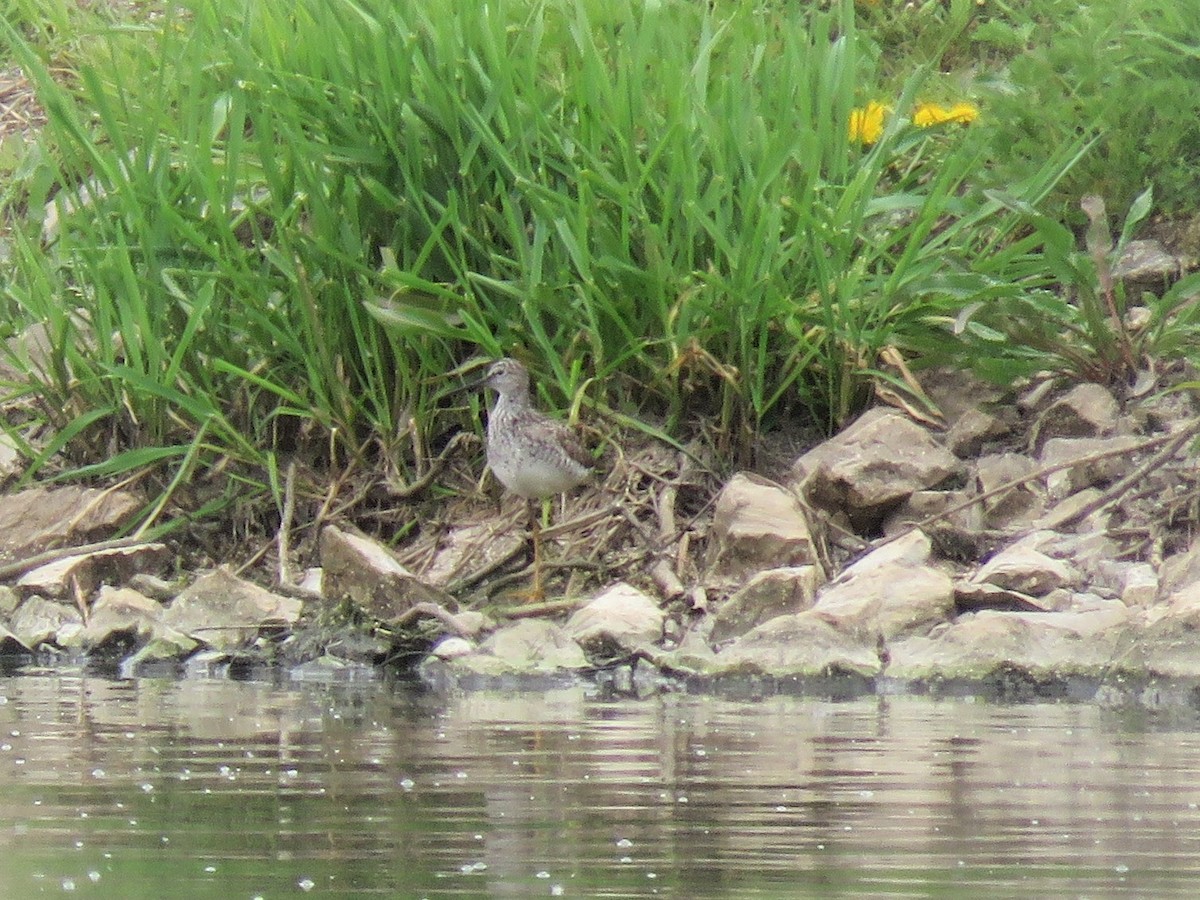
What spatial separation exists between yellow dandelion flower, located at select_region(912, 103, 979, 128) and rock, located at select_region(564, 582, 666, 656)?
2547 mm

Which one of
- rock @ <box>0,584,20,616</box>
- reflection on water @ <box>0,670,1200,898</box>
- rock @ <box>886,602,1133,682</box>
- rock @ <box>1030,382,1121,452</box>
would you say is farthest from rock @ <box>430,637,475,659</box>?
rock @ <box>1030,382,1121,452</box>

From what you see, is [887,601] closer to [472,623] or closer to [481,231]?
[472,623]

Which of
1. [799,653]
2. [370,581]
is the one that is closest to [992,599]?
[799,653]

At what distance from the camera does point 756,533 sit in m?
7.57

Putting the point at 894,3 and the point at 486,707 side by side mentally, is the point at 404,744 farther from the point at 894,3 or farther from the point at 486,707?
the point at 894,3

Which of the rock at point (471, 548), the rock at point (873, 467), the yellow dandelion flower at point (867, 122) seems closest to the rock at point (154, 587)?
the rock at point (471, 548)

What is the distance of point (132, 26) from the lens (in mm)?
8852

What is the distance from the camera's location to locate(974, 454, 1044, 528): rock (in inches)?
310

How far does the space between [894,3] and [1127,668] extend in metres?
4.61

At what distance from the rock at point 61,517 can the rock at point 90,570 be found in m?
0.19

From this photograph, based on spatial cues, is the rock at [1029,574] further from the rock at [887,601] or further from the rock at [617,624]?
the rock at [617,624]

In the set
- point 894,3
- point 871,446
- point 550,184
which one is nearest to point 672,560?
point 871,446

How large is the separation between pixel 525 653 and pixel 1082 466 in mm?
2091

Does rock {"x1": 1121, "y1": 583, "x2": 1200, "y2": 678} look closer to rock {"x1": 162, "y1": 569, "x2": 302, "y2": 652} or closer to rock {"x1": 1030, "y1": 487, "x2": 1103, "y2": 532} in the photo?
rock {"x1": 1030, "y1": 487, "x2": 1103, "y2": 532}
